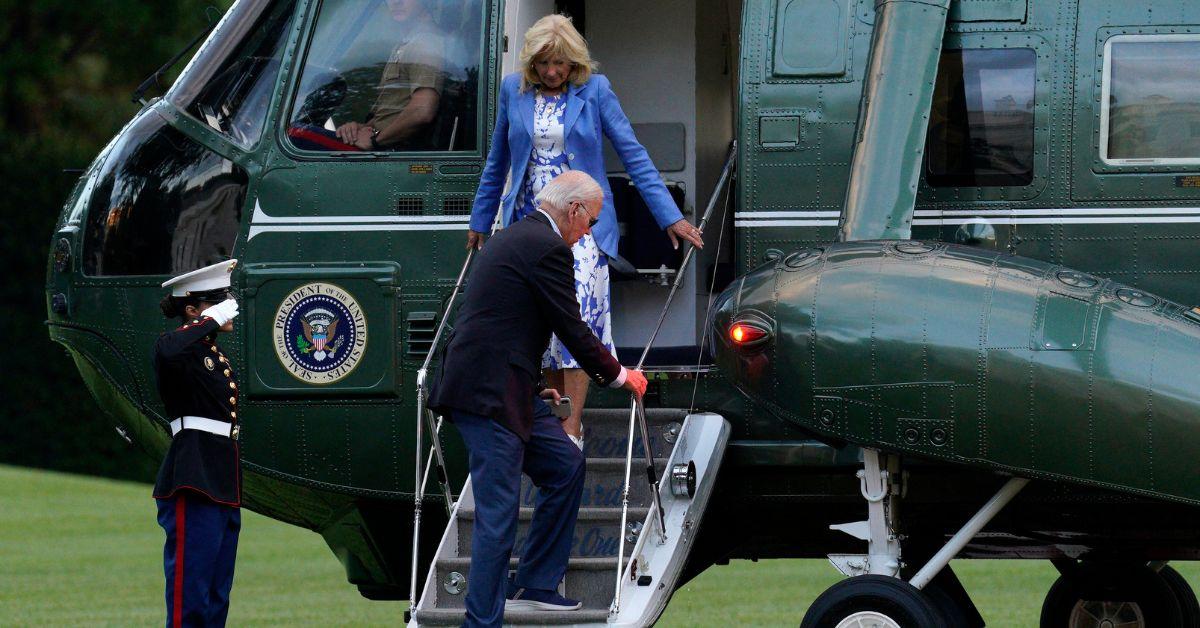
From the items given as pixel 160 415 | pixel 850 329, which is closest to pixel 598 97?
pixel 850 329

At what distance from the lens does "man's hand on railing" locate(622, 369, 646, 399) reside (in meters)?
6.43

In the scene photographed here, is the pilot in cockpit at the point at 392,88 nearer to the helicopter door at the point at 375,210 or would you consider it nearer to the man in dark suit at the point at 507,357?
the helicopter door at the point at 375,210

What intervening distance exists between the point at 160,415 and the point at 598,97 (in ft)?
8.03

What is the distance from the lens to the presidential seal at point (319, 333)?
7719 mm

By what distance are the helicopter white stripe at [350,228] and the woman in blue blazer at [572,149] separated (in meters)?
0.50

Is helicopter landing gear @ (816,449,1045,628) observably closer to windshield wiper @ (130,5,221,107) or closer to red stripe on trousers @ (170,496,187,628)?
red stripe on trousers @ (170,496,187,628)

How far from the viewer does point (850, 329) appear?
656cm

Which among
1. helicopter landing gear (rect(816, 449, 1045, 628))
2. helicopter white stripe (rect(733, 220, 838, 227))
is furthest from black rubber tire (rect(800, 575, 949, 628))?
helicopter white stripe (rect(733, 220, 838, 227))

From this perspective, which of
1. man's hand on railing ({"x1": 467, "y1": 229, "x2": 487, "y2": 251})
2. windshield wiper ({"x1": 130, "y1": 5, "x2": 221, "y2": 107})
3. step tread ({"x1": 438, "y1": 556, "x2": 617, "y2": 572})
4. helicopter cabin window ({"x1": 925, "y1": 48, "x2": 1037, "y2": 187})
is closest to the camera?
step tread ({"x1": 438, "y1": 556, "x2": 617, "y2": 572})

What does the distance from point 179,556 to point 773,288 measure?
2466 mm

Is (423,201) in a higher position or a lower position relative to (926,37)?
lower

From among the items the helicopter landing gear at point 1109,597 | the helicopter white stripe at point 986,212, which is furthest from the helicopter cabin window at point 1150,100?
the helicopter landing gear at point 1109,597

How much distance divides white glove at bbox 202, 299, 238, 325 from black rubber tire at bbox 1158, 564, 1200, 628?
4428mm

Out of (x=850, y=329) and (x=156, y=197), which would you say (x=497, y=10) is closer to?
(x=156, y=197)
